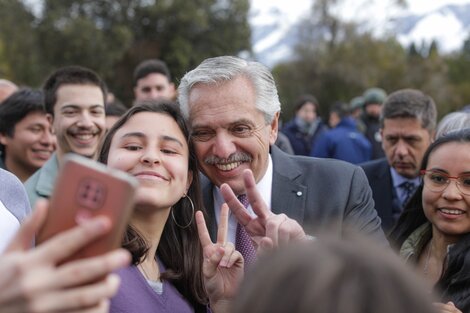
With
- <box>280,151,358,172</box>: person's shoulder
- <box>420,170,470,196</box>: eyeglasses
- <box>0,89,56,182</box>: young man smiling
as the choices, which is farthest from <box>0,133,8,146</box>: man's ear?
<box>420,170,470,196</box>: eyeglasses

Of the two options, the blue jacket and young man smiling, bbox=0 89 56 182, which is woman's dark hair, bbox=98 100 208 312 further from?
the blue jacket

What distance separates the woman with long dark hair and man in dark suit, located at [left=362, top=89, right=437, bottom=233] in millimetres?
2267

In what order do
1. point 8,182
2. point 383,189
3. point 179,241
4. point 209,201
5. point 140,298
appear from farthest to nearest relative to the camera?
point 383,189
point 209,201
point 179,241
point 8,182
point 140,298

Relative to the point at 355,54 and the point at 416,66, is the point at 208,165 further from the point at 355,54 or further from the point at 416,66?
the point at 416,66

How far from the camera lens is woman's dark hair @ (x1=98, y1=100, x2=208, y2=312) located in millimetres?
2391

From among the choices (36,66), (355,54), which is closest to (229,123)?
(36,66)

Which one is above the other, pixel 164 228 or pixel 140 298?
pixel 164 228

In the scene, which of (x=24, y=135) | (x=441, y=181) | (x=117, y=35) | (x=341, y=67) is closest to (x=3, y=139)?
(x=24, y=135)

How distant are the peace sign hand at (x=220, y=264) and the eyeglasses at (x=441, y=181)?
3.58ft

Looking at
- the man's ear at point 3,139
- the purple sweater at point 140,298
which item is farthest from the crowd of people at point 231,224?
the man's ear at point 3,139

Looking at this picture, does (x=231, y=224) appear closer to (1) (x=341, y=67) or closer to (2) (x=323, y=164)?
(2) (x=323, y=164)

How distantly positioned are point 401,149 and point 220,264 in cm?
279

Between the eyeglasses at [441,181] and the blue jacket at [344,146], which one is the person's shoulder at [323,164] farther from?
the blue jacket at [344,146]

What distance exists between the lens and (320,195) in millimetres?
2990
